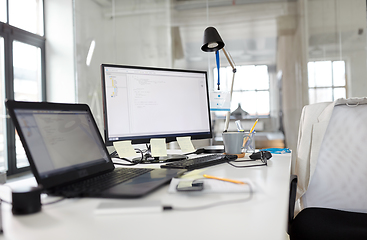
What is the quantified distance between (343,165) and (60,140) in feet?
3.77

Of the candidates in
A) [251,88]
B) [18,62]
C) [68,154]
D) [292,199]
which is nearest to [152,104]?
[68,154]

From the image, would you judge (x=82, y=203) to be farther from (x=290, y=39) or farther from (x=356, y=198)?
(x=290, y=39)

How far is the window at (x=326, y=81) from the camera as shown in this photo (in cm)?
344

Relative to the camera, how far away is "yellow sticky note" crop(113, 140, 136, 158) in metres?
1.16

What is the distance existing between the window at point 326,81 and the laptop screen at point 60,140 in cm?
317

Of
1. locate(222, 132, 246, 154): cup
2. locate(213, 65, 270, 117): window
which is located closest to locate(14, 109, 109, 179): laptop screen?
locate(222, 132, 246, 154): cup

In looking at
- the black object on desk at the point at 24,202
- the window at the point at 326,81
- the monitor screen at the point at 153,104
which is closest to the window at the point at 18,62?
the monitor screen at the point at 153,104

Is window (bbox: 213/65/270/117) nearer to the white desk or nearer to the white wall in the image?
the white wall

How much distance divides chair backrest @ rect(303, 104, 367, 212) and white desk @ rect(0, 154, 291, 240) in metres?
0.75

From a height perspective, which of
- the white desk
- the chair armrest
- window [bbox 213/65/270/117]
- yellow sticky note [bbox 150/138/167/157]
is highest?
window [bbox 213/65/270/117]

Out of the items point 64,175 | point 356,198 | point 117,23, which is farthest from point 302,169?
point 117,23

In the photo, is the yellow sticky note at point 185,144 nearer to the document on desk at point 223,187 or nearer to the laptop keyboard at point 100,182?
the laptop keyboard at point 100,182

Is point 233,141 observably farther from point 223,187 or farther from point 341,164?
point 223,187

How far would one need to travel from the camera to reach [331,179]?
1262mm
